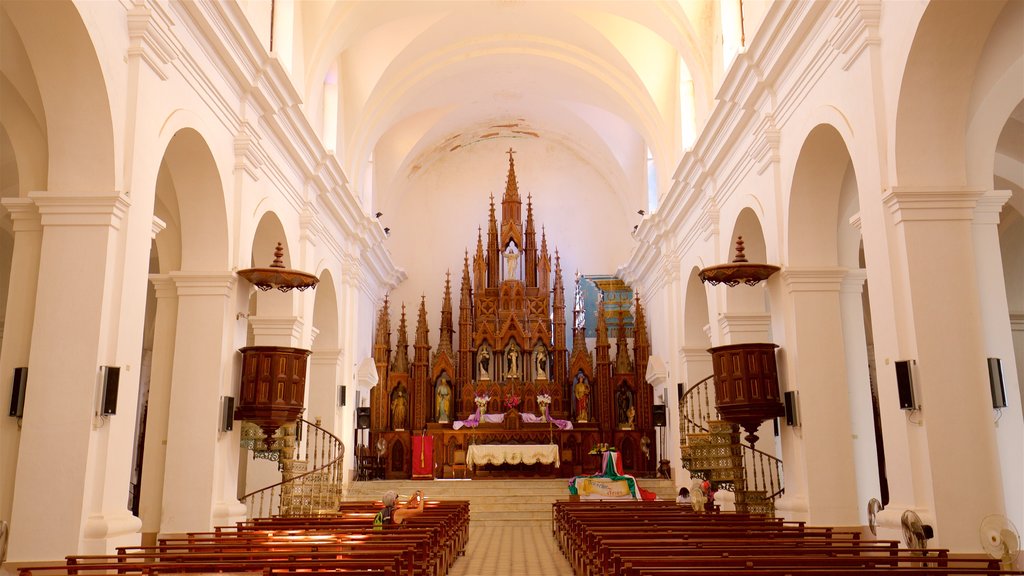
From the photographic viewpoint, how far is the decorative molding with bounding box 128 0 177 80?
7562 millimetres

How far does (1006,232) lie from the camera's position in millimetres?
13352

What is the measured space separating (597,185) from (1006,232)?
11.3 m

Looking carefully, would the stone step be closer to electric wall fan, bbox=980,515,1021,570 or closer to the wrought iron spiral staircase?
the wrought iron spiral staircase

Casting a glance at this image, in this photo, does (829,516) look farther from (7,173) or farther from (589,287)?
(589,287)

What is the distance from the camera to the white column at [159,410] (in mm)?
9695

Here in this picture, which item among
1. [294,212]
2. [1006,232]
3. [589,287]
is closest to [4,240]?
[294,212]

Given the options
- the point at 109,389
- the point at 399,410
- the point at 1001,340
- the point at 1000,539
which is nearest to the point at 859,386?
the point at 1001,340

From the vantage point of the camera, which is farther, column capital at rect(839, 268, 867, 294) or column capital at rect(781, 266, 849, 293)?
column capital at rect(839, 268, 867, 294)

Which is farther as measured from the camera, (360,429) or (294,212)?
(360,429)

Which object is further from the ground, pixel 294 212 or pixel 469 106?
pixel 469 106

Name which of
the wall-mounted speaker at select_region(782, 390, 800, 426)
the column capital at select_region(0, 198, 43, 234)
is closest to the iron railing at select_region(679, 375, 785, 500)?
the wall-mounted speaker at select_region(782, 390, 800, 426)

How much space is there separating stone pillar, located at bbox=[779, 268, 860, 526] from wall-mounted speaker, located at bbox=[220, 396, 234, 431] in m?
6.40

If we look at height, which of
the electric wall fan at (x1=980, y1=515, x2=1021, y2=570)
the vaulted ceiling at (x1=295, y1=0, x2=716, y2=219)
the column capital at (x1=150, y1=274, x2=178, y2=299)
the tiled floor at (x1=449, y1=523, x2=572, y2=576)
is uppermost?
the vaulted ceiling at (x1=295, y1=0, x2=716, y2=219)

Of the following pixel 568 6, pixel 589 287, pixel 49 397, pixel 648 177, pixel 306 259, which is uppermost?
pixel 568 6
